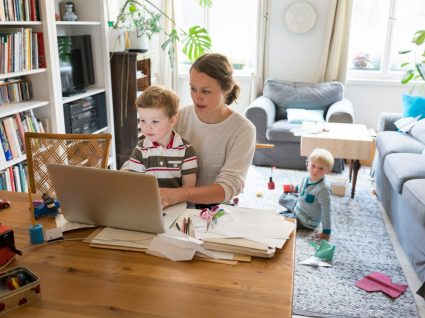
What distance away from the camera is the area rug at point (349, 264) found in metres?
2.13

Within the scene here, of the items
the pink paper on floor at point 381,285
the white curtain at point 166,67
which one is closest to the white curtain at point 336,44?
the white curtain at point 166,67

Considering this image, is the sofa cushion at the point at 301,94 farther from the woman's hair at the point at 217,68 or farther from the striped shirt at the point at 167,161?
the striped shirt at the point at 167,161

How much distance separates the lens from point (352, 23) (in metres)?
4.88

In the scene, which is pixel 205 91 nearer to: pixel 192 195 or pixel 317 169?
pixel 192 195

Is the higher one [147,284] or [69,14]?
[69,14]

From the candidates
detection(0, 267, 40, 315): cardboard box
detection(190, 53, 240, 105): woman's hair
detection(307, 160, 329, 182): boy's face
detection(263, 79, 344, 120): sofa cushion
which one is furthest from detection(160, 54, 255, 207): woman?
detection(263, 79, 344, 120): sofa cushion

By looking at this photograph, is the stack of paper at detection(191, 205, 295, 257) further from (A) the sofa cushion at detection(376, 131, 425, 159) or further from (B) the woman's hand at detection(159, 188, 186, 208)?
(A) the sofa cushion at detection(376, 131, 425, 159)

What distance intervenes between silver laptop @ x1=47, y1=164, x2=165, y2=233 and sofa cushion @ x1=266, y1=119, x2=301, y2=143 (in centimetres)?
311

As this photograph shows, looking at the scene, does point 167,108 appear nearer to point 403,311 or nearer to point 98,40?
point 403,311

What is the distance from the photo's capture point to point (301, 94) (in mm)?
A: 4648

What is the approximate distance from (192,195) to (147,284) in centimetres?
50

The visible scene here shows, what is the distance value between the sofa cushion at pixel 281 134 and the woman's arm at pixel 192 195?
2738 millimetres

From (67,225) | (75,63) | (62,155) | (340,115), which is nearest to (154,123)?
(67,225)

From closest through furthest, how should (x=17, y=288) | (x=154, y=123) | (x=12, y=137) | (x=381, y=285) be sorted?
(x=17, y=288) < (x=154, y=123) < (x=381, y=285) < (x=12, y=137)
